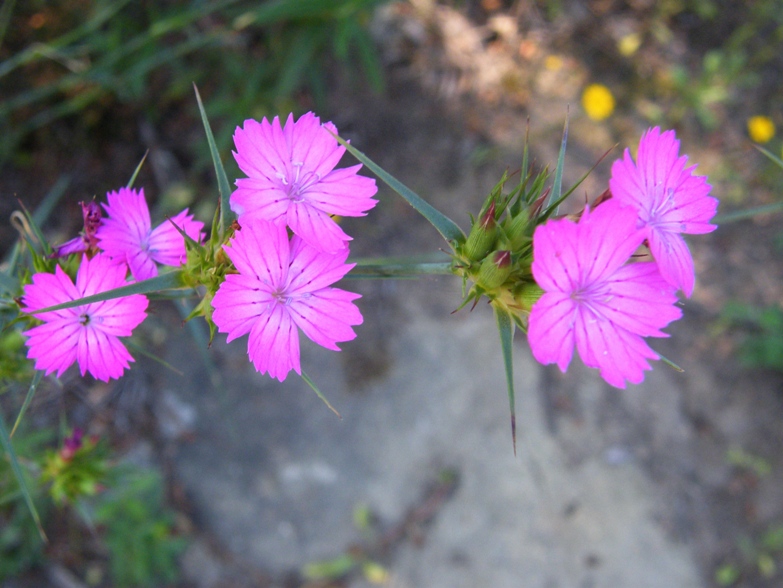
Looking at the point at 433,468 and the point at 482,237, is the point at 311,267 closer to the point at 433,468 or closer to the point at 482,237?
the point at 482,237

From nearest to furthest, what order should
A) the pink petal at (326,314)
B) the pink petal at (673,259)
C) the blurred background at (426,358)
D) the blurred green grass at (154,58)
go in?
the pink petal at (673,259) → the pink petal at (326,314) → the blurred green grass at (154,58) → the blurred background at (426,358)

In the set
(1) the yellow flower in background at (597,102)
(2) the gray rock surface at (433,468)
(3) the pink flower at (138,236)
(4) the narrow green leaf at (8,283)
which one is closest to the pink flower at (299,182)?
(3) the pink flower at (138,236)

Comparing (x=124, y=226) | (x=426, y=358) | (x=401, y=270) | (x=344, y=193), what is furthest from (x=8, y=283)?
(x=426, y=358)

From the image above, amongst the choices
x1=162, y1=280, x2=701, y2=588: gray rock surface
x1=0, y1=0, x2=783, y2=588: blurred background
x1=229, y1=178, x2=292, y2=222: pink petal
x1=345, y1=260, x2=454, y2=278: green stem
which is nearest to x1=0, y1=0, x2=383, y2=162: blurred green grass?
x1=0, y1=0, x2=783, y2=588: blurred background

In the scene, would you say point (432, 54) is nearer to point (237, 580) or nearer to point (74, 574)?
point (237, 580)

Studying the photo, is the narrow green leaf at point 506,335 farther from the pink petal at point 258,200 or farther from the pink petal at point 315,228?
the pink petal at point 258,200
